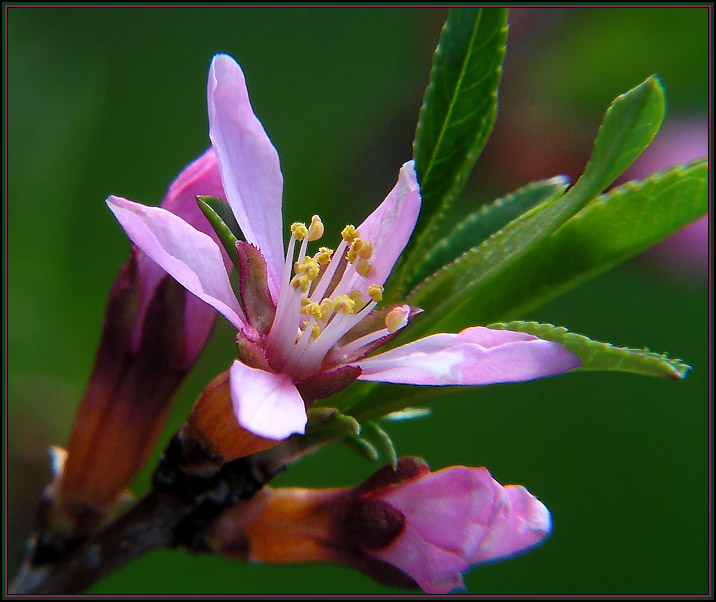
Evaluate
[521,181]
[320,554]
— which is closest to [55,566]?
[320,554]

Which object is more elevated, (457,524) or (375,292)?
(375,292)

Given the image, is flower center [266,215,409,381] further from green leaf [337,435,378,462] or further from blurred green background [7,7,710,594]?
blurred green background [7,7,710,594]

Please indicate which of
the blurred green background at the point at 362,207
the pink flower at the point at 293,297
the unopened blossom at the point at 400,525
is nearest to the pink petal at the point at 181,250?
the pink flower at the point at 293,297

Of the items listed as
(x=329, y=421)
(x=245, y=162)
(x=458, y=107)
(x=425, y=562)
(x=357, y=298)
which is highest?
(x=458, y=107)

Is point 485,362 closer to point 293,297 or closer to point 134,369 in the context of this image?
point 293,297

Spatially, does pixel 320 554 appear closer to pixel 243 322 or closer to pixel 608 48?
pixel 243 322

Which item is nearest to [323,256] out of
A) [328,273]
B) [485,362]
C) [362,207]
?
[328,273]

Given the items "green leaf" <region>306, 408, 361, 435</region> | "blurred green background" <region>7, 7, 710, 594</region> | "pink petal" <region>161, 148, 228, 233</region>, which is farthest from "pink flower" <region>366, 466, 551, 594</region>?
"blurred green background" <region>7, 7, 710, 594</region>
